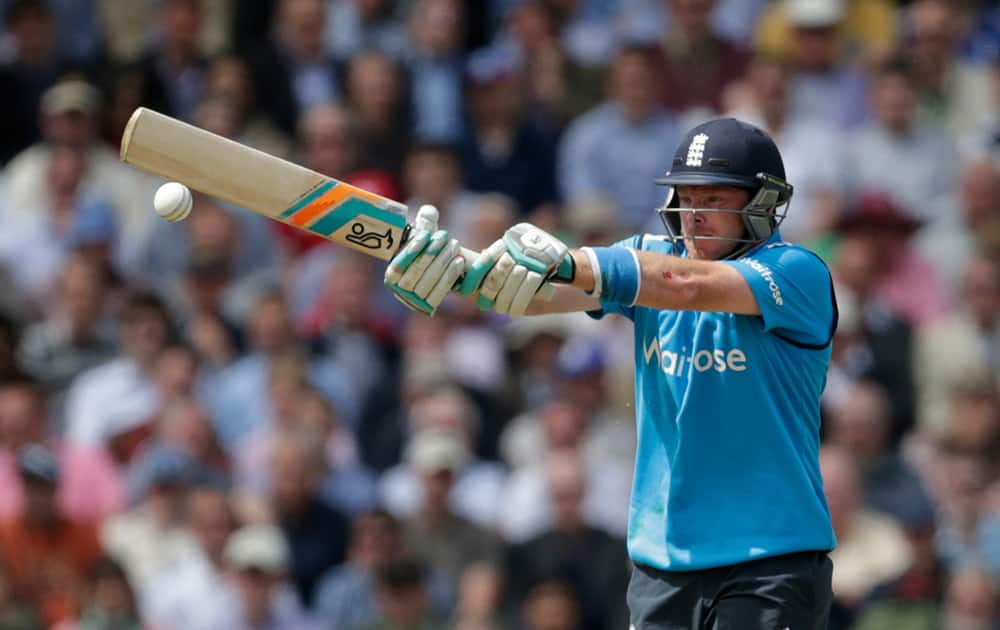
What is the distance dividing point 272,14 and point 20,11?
1.67 metres

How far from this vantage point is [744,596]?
5285 millimetres

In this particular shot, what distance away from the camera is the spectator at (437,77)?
11836 millimetres

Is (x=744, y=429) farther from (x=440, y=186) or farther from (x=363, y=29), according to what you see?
(x=363, y=29)

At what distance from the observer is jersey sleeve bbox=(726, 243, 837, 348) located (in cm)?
529

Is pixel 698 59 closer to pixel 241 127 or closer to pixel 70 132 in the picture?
pixel 241 127

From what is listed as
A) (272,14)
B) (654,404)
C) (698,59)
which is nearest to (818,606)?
(654,404)

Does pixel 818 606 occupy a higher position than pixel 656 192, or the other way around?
pixel 656 192

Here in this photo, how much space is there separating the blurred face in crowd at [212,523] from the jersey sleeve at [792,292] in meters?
4.77

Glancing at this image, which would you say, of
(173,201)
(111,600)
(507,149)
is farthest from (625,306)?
(507,149)

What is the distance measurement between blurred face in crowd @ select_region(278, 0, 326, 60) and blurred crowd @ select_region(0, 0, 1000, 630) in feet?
0.06

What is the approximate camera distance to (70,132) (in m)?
11.4

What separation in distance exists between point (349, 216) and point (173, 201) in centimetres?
51

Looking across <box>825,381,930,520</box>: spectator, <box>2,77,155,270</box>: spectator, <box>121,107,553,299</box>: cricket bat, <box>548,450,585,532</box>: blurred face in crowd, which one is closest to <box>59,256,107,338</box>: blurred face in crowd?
<box>2,77,155,270</box>: spectator

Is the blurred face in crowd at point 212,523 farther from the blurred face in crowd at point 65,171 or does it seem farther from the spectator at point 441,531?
the blurred face in crowd at point 65,171
